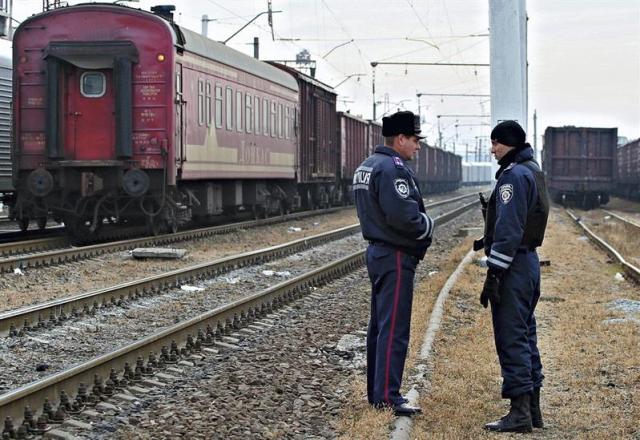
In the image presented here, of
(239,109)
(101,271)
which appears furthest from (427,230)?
(239,109)

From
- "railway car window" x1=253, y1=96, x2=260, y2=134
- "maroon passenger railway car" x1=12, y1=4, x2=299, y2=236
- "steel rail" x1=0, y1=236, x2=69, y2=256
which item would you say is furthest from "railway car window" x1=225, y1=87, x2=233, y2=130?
"steel rail" x1=0, y1=236, x2=69, y2=256

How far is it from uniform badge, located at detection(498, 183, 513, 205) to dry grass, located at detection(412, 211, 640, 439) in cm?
135

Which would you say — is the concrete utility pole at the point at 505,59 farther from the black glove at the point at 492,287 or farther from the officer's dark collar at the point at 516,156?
the black glove at the point at 492,287

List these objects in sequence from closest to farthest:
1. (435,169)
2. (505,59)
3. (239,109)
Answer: (505,59) < (239,109) < (435,169)

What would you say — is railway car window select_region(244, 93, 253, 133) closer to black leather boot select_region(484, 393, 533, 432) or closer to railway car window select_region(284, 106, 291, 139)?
railway car window select_region(284, 106, 291, 139)

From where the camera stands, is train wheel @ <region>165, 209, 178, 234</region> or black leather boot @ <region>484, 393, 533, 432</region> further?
train wheel @ <region>165, 209, 178, 234</region>

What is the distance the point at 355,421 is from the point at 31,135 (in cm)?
1265

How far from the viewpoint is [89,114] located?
1739cm

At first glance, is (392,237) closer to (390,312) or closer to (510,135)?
(390,312)

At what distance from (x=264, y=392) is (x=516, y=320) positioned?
1.87 meters

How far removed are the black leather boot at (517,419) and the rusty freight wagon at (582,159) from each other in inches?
1391

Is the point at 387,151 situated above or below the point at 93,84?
below

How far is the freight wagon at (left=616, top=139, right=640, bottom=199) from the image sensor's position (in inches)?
1618

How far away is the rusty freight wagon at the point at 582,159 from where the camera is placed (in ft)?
132
